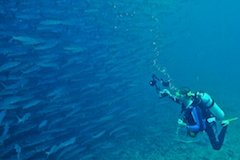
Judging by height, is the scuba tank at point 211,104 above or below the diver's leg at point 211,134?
above

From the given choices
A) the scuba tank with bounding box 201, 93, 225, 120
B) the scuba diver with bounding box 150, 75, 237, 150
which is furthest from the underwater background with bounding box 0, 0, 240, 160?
the scuba tank with bounding box 201, 93, 225, 120

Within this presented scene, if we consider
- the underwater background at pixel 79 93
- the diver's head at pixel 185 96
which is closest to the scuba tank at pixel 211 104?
the diver's head at pixel 185 96

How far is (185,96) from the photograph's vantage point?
7855 mm

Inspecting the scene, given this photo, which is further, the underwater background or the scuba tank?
the underwater background

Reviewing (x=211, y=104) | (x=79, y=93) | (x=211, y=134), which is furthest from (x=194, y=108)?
(x=79, y=93)

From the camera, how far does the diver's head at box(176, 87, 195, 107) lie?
7.85m

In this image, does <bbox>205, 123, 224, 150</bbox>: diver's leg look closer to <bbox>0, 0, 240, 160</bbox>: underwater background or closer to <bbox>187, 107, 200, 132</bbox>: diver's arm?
<bbox>187, 107, 200, 132</bbox>: diver's arm

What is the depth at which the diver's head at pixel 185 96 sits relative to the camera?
25.7ft

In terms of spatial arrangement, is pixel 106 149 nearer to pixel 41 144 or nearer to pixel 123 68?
pixel 41 144

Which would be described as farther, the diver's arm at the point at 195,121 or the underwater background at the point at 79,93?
the underwater background at the point at 79,93

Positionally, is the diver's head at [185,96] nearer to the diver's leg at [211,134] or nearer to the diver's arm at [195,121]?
the diver's arm at [195,121]

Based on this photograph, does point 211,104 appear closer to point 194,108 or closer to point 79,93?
point 194,108

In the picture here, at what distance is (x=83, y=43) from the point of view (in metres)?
13.8

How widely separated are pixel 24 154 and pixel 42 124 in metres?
0.92
